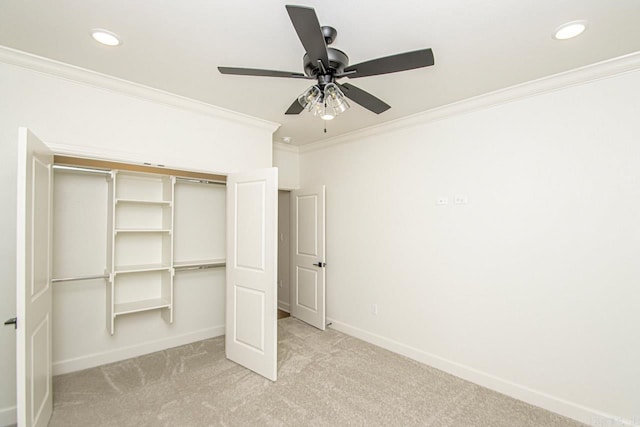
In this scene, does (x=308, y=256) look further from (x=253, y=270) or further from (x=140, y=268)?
(x=140, y=268)

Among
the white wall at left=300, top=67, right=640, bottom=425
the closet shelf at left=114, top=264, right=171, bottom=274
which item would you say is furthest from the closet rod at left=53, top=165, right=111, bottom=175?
the white wall at left=300, top=67, right=640, bottom=425

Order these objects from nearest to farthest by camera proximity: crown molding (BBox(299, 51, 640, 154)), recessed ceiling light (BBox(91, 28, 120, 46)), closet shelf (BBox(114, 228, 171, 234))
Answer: recessed ceiling light (BBox(91, 28, 120, 46)) → crown molding (BBox(299, 51, 640, 154)) → closet shelf (BBox(114, 228, 171, 234))

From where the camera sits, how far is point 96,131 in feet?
8.98

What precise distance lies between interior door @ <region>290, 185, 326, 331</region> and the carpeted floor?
1.03m

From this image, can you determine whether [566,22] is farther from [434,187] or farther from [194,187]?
[194,187]

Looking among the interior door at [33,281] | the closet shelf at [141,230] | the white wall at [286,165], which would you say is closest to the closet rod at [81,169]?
the interior door at [33,281]

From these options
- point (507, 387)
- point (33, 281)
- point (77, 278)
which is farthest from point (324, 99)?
point (507, 387)

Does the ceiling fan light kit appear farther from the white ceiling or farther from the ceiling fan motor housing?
the white ceiling

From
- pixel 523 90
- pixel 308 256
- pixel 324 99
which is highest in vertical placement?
pixel 523 90

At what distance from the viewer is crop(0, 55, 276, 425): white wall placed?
230 cm

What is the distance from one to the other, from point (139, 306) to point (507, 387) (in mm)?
3659

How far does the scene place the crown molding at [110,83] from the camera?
2333 millimetres

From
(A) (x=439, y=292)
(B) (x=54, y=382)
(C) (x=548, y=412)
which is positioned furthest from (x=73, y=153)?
(C) (x=548, y=412)

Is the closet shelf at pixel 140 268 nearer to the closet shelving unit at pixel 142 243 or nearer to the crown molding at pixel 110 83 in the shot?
the closet shelving unit at pixel 142 243
